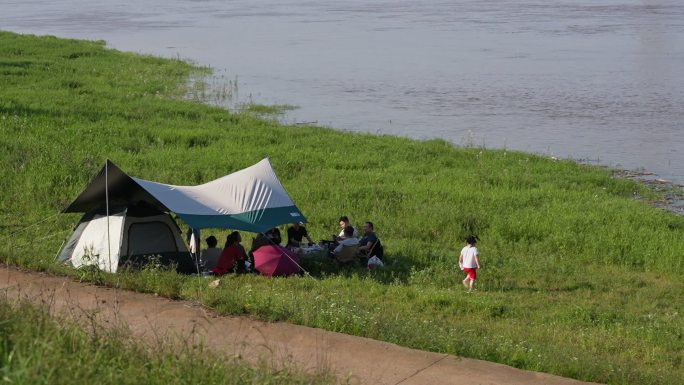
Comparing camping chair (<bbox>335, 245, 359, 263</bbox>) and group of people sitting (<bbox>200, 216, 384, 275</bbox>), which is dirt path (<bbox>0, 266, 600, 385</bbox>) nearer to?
group of people sitting (<bbox>200, 216, 384, 275</bbox>)

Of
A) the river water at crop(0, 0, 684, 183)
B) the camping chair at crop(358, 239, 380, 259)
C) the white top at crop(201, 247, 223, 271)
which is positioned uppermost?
the river water at crop(0, 0, 684, 183)

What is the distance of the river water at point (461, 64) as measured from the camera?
28.7m

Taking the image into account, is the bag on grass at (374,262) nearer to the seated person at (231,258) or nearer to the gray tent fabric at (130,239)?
the seated person at (231,258)

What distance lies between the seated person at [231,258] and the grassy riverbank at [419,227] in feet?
1.81

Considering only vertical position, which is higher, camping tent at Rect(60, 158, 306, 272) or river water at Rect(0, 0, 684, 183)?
river water at Rect(0, 0, 684, 183)

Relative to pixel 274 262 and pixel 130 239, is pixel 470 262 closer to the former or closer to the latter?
pixel 274 262

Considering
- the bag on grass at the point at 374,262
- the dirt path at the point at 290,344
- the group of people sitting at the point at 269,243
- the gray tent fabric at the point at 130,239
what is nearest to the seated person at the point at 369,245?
the group of people sitting at the point at 269,243

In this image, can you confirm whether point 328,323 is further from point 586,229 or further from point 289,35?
point 289,35

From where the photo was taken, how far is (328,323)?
383 inches

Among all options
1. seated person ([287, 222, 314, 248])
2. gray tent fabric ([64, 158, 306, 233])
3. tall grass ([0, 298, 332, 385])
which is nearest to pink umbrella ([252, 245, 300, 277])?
gray tent fabric ([64, 158, 306, 233])

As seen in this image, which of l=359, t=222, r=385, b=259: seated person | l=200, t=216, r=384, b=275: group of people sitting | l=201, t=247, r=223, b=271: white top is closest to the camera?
l=200, t=216, r=384, b=275: group of people sitting

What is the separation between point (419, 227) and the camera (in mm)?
17688

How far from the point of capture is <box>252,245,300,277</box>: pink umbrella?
47.3 ft

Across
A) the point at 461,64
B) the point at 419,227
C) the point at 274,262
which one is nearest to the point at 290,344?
the point at 274,262
